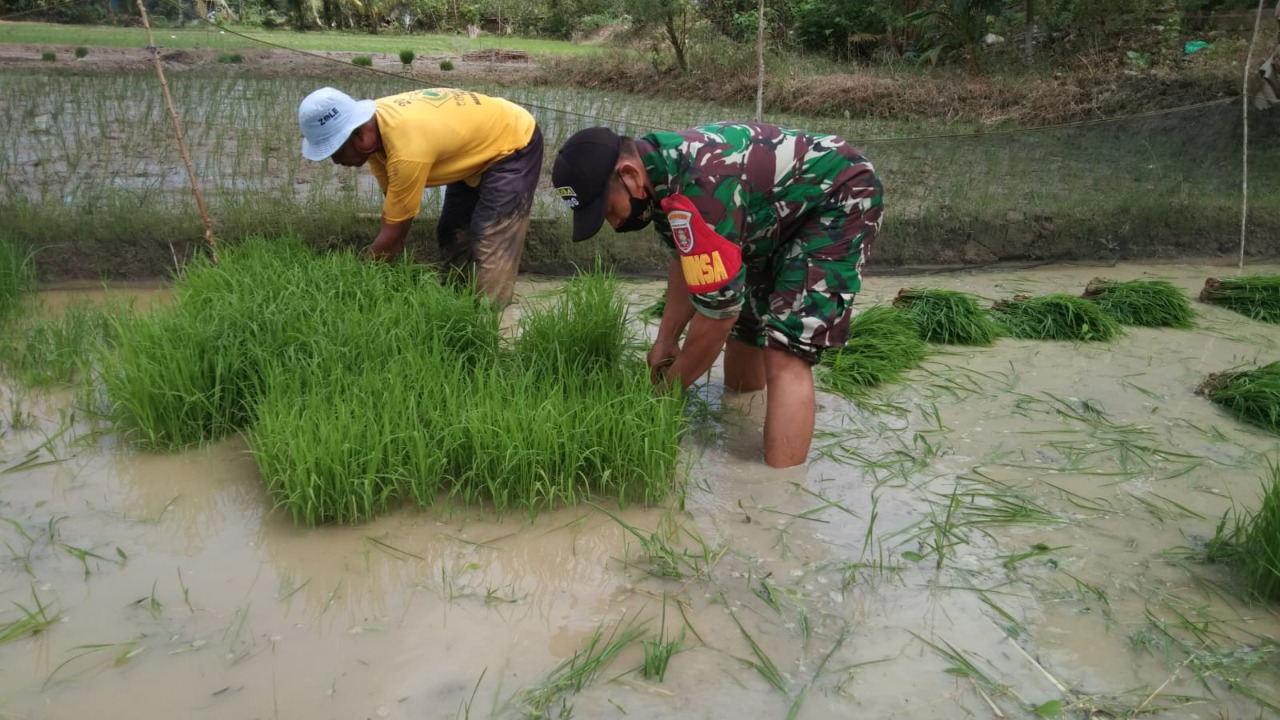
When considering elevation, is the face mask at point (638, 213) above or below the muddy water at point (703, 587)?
above

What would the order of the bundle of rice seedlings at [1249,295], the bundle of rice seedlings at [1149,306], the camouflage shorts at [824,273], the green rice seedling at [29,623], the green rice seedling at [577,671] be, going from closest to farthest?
the green rice seedling at [577,671] < the green rice seedling at [29,623] < the camouflage shorts at [824,273] < the bundle of rice seedlings at [1149,306] < the bundle of rice seedlings at [1249,295]

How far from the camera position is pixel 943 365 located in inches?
155

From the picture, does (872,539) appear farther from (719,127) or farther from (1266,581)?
(719,127)

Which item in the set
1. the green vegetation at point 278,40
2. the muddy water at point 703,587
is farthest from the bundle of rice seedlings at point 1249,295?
the green vegetation at point 278,40

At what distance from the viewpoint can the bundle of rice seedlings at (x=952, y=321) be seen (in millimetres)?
4230

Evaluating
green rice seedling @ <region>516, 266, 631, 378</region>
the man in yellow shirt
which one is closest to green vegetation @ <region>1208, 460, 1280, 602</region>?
green rice seedling @ <region>516, 266, 631, 378</region>

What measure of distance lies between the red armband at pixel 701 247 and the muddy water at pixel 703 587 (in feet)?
2.37

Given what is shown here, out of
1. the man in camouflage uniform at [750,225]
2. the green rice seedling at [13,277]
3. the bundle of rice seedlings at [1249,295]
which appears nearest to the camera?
the man in camouflage uniform at [750,225]

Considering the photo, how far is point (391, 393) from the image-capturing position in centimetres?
279

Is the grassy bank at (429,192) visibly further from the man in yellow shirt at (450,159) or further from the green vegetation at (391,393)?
the green vegetation at (391,393)

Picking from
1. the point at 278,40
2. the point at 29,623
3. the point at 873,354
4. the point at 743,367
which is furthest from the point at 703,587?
the point at 278,40

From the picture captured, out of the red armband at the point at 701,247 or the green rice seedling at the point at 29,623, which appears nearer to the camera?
the green rice seedling at the point at 29,623

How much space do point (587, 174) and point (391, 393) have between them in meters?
1.00

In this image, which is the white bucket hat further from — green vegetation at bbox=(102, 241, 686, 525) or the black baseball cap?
the black baseball cap
